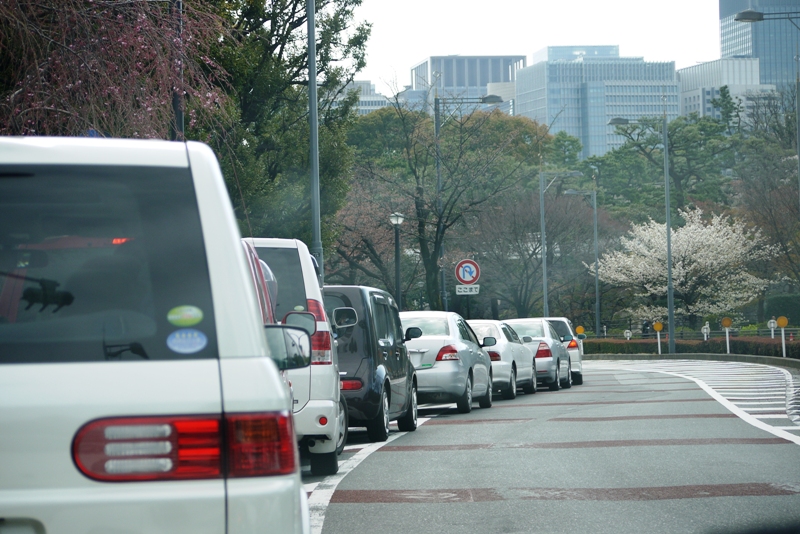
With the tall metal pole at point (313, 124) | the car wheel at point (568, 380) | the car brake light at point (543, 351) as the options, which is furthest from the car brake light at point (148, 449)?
the car wheel at point (568, 380)

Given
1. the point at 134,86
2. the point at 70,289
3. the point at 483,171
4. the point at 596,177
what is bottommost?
the point at 70,289

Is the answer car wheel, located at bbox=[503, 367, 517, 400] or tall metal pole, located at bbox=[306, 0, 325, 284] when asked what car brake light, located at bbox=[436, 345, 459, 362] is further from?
tall metal pole, located at bbox=[306, 0, 325, 284]

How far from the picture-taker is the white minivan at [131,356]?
110 inches

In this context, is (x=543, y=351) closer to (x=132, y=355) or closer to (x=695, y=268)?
(x=132, y=355)

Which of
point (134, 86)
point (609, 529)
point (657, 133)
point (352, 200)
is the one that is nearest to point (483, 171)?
point (352, 200)

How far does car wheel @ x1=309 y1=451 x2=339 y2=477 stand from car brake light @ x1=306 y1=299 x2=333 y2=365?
88 cm

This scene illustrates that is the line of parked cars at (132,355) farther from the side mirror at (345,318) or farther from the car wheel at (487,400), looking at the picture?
the car wheel at (487,400)

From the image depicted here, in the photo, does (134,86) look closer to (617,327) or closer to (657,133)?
(617,327)

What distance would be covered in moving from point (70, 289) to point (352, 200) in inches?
1720

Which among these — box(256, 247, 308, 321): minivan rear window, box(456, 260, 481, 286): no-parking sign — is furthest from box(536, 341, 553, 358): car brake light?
box(256, 247, 308, 321): minivan rear window

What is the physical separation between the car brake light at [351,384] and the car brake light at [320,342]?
2223 millimetres

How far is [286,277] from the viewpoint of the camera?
30.9ft

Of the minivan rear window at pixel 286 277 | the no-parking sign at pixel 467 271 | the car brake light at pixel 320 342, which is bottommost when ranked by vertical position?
the car brake light at pixel 320 342

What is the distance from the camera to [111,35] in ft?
33.9
